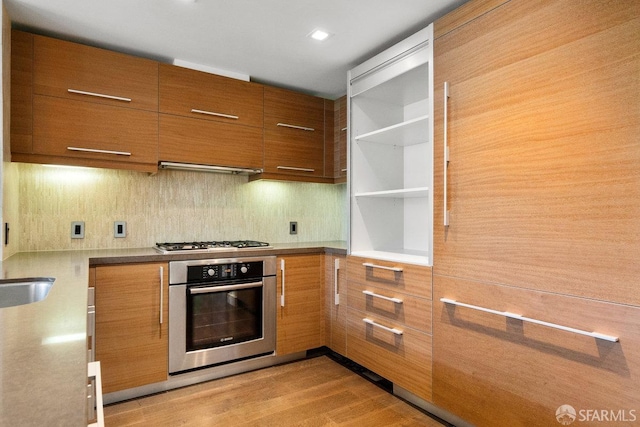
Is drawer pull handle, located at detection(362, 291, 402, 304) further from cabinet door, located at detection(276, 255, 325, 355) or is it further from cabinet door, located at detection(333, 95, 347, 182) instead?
cabinet door, located at detection(333, 95, 347, 182)

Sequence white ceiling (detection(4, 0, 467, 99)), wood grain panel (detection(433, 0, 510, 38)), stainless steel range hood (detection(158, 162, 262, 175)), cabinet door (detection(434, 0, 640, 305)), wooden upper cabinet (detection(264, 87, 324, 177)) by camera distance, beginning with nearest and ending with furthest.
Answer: cabinet door (detection(434, 0, 640, 305))
wood grain panel (detection(433, 0, 510, 38))
white ceiling (detection(4, 0, 467, 99))
stainless steel range hood (detection(158, 162, 262, 175))
wooden upper cabinet (detection(264, 87, 324, 177))

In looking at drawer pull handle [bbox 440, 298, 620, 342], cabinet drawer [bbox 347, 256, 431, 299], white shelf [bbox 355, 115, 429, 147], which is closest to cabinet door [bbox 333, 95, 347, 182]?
white shelf [bbox 355, 115, 429, 147]

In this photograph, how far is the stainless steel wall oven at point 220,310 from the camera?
231 cm

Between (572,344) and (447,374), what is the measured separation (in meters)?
0.66

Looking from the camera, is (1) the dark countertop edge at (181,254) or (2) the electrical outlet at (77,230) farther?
(2) the electrical outlet at (77,230)

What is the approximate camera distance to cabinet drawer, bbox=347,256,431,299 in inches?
79.2

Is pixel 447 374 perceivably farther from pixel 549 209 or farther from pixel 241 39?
pixel 241 39

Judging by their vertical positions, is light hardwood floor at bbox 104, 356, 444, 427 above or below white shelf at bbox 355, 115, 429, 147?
below

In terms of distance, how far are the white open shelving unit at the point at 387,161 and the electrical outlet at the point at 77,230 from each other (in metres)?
1.85

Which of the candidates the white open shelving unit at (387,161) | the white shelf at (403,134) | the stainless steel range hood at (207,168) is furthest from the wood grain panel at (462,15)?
the stainless steel range hood at (207,168)

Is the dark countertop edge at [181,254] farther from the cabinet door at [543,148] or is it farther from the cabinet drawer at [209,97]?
the cabinet door at [543,148]

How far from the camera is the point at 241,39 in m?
2.29

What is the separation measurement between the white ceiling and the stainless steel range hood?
75 centimetres

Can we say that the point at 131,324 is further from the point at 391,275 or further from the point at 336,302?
the point at 391,275
